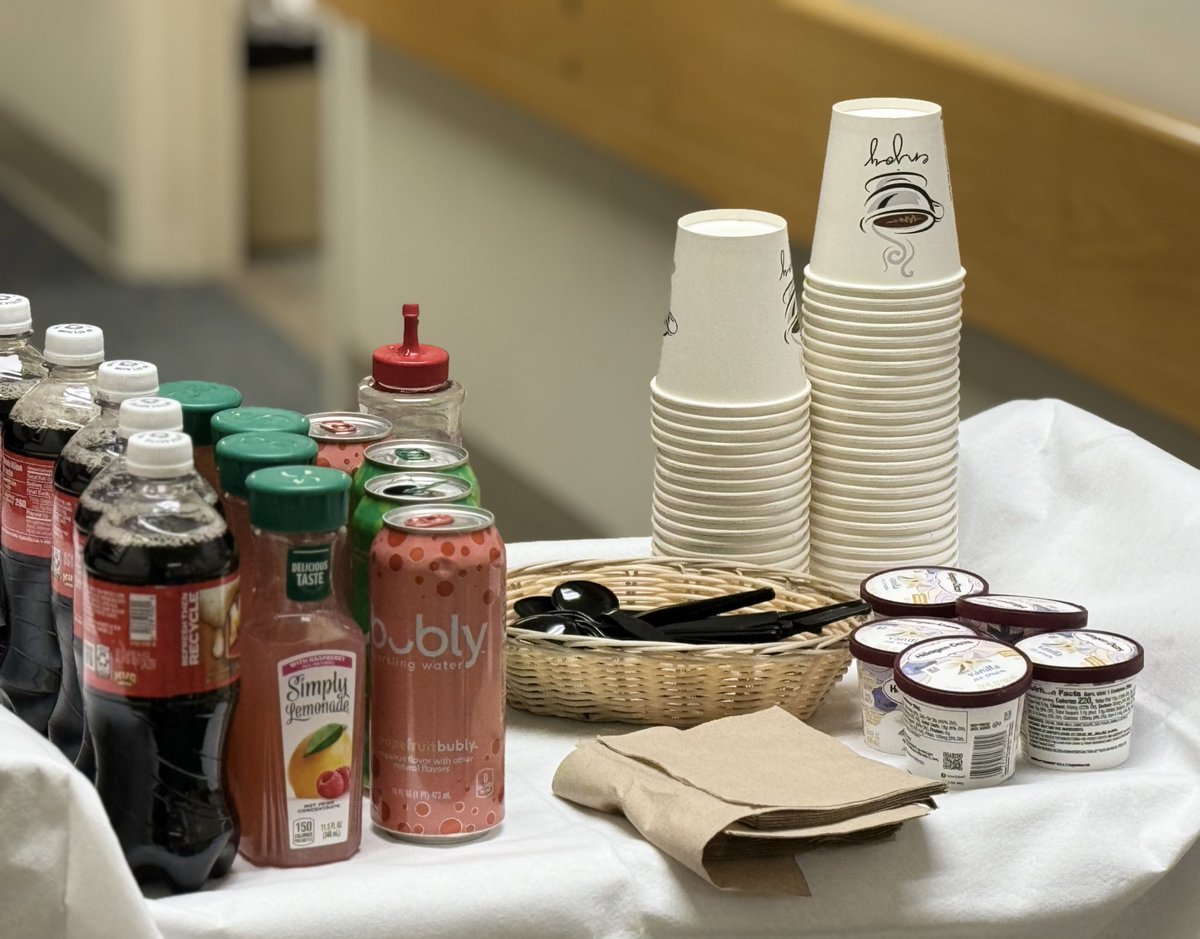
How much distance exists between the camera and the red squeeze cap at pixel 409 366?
1219 millimetres

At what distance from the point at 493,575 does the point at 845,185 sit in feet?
1.86

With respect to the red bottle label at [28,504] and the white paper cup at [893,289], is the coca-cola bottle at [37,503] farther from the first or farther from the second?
the white paper cup at [893,289]

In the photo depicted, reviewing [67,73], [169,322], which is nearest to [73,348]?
[169,322]

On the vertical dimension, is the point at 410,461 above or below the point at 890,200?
below

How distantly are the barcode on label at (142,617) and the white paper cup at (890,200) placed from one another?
0.70 meters

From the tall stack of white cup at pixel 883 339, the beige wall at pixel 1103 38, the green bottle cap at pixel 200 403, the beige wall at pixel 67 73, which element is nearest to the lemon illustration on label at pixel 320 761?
the green bottle cap at pixel 200 403

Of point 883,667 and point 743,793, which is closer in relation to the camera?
point 743,793

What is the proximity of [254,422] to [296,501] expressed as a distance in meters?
0.15

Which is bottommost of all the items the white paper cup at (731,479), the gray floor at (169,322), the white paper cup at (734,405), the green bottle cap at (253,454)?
the gray floor at (169,322)

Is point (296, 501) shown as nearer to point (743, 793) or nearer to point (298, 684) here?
point (298, 684)

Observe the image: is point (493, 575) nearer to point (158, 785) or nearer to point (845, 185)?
point (158, 785)

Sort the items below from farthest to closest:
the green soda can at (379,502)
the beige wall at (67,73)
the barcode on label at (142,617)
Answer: the beige wall at (67,73) < the green soda can at (379,502) < the barcode on label at (142,617)

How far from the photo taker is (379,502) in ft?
3.52

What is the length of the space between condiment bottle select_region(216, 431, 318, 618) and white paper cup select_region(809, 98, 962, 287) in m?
0.56
